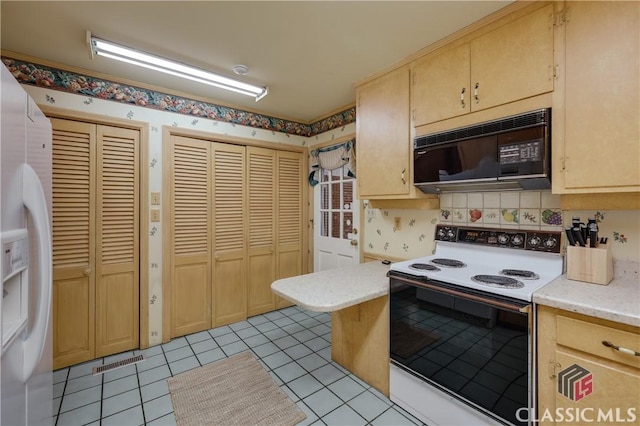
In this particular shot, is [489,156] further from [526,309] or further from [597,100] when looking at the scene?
[526,309]

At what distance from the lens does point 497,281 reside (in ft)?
4.89

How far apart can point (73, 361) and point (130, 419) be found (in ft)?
3.48

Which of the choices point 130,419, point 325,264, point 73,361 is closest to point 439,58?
point 325,264

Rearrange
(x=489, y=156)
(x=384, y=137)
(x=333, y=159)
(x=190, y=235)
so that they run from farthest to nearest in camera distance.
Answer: (x=333, y=159) → (x=190, y=235) → (x=384, y=137) → (x=489, y=156)

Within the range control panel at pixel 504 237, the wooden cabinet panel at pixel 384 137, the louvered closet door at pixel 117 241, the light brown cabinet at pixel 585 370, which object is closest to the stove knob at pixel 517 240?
the range control panel at pixel 504 237

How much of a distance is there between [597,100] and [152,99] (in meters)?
3.24

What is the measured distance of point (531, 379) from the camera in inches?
51.4

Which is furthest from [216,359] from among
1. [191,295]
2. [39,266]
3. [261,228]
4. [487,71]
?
[487,71]

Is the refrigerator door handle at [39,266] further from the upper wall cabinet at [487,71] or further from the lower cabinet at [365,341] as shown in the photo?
the upper wall cabinet at [487,71]

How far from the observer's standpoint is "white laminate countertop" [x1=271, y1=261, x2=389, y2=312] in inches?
63.1

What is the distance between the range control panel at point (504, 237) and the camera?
1.70 meters

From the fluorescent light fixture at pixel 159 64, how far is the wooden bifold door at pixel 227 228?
77cm

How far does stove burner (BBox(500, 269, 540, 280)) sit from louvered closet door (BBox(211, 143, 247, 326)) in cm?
256

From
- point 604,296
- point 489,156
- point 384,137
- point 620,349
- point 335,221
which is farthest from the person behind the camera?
point 335,221
